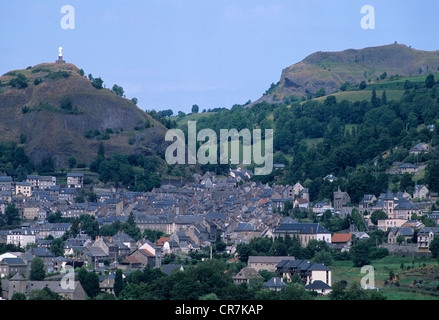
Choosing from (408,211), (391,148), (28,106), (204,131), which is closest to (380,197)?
(408,211)

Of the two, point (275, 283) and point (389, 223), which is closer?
point (275, 283)

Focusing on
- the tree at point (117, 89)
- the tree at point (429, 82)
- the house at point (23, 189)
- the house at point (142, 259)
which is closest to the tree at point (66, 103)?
the tree at point (117, 89)

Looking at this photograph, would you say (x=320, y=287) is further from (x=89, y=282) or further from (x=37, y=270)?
(x=37, y=270)

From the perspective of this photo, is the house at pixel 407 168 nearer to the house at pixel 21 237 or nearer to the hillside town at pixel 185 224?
the hillside town at pixel 185 224

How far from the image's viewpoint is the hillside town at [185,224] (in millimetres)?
71438

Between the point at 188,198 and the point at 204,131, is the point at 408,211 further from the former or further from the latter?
the point at 204,131

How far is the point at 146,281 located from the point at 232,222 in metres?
24.8

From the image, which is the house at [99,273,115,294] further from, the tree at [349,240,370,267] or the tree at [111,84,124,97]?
the tree at [111,84,124,97]

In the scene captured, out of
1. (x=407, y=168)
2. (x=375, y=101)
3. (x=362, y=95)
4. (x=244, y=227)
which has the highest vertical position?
(x=362, y=95)

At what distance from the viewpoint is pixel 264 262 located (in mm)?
72500

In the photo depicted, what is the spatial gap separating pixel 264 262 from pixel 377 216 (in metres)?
12.5

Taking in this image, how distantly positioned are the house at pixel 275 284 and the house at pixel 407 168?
A: 99.2 ft

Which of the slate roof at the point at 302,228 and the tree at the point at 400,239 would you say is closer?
the tree at the point at 400,239

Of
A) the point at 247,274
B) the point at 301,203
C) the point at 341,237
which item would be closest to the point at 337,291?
the point at 247,274
